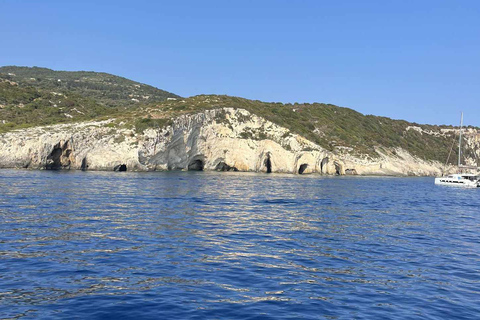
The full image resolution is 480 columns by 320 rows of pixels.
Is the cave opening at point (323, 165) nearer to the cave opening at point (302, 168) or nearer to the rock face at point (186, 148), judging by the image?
the rock face at point (186, 148)

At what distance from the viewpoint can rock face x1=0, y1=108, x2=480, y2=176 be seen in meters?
76.8

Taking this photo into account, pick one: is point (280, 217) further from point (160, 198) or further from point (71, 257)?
point (71, 257)

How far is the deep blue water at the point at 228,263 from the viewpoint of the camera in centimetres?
1177

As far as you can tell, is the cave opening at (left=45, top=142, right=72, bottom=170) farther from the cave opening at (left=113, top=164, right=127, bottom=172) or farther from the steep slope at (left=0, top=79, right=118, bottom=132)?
the steep slope at (left=0, top=79, right=118, bottom=132)

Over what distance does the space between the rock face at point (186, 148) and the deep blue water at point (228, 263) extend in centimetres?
4784

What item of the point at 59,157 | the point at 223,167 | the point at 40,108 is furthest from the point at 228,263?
the point at 40,108

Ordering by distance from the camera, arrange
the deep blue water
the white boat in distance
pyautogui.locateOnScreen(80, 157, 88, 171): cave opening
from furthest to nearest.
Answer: the white boat in distance < pyautogui.locateOnScreen(80, 157, 88, 171): cave opening < the deep blue water

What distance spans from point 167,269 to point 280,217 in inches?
588

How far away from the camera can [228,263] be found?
16359mm

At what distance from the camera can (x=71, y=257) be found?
53.9 feet

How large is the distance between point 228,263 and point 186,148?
7137 cm

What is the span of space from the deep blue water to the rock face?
47.8 meters

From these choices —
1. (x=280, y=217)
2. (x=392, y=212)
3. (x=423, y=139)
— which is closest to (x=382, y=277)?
(x=280, y=217)

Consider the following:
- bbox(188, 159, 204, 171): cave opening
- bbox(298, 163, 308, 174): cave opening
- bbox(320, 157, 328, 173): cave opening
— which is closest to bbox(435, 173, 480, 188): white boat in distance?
bbox(320, 157, 328, 173): cave opening
